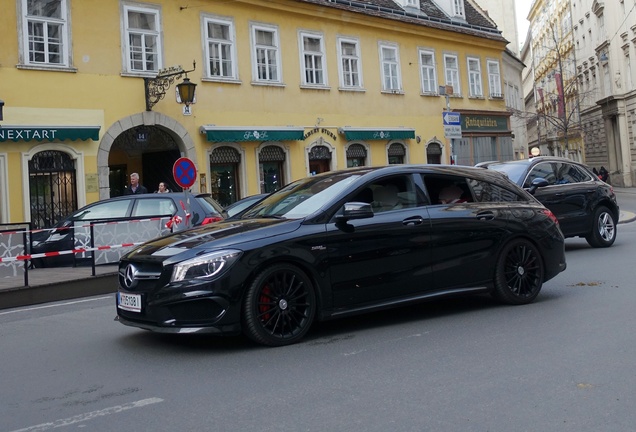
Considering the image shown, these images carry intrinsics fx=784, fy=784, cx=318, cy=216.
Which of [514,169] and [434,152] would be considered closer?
[514,169]

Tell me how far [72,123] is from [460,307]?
566 inches

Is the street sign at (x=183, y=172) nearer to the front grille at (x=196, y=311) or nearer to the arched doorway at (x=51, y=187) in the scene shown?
the arched doorway at (x=51, y=187)

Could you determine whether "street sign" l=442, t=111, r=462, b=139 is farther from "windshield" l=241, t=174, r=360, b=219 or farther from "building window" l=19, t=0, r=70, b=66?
"windshield" l=241, t=174, r=360, b=219

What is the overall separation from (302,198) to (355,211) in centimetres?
83

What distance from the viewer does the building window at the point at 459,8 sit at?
35094 mm

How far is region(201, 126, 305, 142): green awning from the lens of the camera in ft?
76.1

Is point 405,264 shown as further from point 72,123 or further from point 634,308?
point 72,123

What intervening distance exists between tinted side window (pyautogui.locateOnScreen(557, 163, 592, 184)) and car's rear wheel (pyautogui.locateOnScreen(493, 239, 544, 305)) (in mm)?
6066

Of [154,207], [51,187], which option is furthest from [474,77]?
[154,207]

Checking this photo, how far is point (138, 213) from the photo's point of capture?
14406mm

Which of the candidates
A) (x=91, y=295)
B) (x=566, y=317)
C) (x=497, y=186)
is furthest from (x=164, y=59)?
(x=566, y=317)

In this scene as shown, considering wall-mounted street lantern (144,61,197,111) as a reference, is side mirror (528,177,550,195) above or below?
below

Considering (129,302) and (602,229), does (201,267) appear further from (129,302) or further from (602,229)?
(602,229)

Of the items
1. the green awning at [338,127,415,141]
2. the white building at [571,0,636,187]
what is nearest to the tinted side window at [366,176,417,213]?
the green awning at [338,127,415,141]
